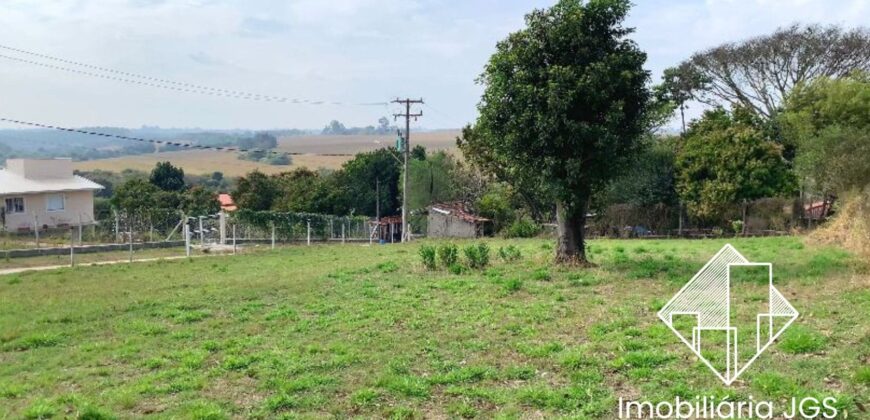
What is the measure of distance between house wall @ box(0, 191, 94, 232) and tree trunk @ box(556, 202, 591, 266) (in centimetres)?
3021

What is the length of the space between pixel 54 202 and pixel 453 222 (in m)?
23.8

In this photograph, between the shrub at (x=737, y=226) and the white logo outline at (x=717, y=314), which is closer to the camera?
the white logo outline at (x=717, y=314)

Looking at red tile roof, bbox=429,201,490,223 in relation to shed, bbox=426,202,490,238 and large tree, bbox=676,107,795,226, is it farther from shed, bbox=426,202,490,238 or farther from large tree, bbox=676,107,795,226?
large tree, bbox=676,107,795,226

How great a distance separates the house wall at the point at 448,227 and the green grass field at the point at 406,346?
2317cm

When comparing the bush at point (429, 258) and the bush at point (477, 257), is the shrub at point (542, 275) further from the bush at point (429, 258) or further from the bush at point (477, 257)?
the bush at point (429, 258)

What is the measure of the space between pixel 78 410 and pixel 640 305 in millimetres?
7347

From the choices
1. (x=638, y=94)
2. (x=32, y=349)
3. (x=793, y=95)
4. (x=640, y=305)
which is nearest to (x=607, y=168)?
(x=638, y=94)

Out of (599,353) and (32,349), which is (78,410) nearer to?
(32,349)

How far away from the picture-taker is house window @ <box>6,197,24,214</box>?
37906mm

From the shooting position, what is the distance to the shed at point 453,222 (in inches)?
1489

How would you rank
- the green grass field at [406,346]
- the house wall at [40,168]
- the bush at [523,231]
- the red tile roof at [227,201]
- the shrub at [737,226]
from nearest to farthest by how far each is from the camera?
the green grass field at [406,346]
the shrub at [737,226]
the bush at [523,231]
the house wall at [40,168]
the red tile roof at [227,201]

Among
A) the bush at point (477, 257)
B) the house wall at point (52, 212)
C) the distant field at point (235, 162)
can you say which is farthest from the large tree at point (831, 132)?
the distant field at point (235, 162)

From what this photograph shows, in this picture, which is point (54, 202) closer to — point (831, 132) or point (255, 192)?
point (255, 192)

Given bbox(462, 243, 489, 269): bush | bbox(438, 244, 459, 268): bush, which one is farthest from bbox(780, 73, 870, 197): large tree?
bbox(438, 244, 459, 268): bush
